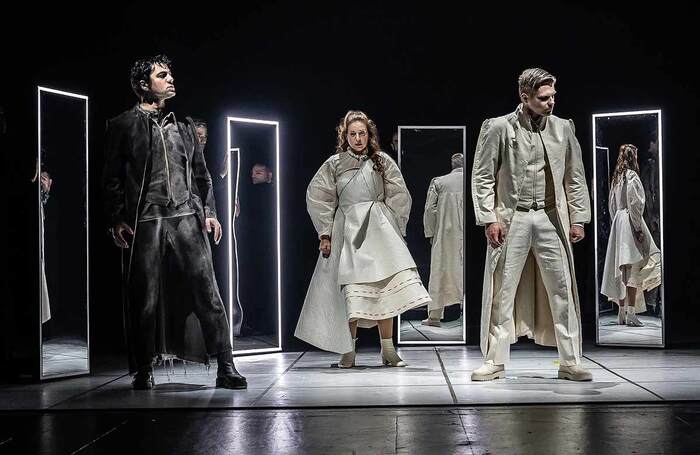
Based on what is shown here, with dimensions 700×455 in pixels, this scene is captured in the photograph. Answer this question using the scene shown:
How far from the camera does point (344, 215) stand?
668 cm

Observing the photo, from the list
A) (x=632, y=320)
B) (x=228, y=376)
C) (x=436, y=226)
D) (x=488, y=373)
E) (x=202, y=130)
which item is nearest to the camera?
(x=228, y=376)

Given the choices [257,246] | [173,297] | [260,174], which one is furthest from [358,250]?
[173,297]

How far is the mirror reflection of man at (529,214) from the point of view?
555cm

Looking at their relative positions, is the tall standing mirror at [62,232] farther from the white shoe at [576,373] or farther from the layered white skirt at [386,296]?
the white shoe at [576,373]

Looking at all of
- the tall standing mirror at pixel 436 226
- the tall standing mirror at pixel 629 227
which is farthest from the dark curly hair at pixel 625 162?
the tall standing mirror at pixel 436 226

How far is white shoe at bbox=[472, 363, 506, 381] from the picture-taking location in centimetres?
552

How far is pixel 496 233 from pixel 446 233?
2.15 meters

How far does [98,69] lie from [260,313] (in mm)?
2111

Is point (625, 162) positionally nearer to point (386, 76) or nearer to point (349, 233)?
point (386, 76)

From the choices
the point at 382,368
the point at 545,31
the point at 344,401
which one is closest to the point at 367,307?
the point at 382,368

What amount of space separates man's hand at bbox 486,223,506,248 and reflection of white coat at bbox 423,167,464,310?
6.76 feet

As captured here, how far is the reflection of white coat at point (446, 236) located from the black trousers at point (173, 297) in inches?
96.9

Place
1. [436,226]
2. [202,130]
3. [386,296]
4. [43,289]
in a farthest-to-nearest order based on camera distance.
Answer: [436,226], [202,130], [386,296], [43,289]

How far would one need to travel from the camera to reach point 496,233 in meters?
5.52
